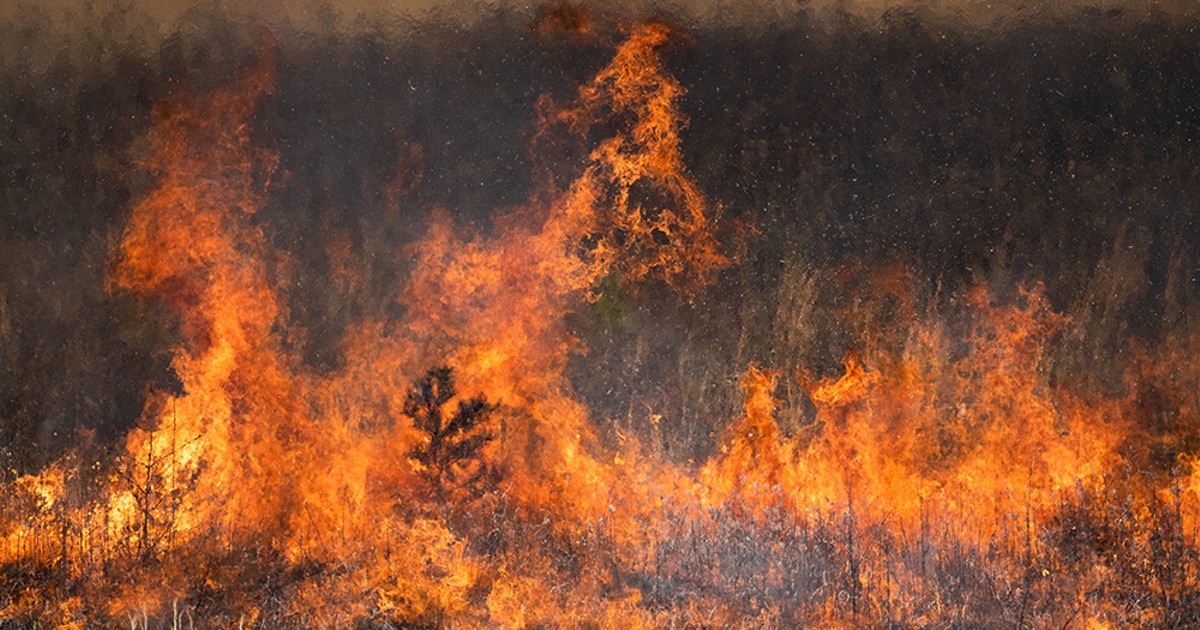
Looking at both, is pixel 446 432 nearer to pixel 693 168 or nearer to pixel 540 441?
pixel 540 441

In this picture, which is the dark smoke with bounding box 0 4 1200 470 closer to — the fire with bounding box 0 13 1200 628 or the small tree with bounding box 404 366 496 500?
the fire with bounding box 0 13 1200 628

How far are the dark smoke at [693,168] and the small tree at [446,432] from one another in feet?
1.86

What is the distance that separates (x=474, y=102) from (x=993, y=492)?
4301 mm

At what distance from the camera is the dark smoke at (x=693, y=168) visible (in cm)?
822

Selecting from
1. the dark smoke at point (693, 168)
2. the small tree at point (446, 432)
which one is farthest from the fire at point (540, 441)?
the dark smoke at point (693, 168)

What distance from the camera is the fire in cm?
801

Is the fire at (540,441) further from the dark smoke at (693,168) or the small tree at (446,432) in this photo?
the dark smoke at (693,168)

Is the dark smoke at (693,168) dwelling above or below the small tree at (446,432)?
above

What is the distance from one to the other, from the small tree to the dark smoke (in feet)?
1.86

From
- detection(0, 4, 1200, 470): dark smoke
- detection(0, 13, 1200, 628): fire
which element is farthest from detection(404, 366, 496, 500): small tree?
detection(0, 4, 1200, 470): dark smoke

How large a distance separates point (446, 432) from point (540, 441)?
64 cm

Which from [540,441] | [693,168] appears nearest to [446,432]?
[540,441]

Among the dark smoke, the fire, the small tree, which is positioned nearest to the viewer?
the fire

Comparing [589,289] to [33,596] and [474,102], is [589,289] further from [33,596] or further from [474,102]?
[33,596]
